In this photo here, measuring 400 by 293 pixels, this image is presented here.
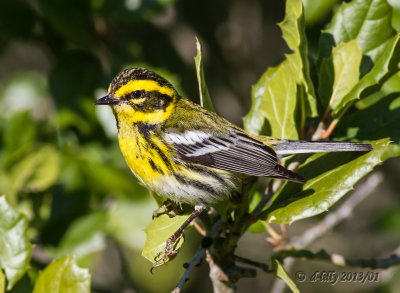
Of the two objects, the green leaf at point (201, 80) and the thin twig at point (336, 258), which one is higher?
the green leaf at point (201, 80)

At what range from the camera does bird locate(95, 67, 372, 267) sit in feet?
9.05

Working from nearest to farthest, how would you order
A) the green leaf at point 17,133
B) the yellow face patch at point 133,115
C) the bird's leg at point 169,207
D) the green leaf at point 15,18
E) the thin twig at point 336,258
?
the thin twig at point 336,258 → the bird's leg at point 169,207 → the yellow face patch at point 133,115 → the green leaf at point 17,133 → the green leaf at point 15,18

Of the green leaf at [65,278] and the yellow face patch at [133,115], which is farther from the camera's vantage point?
the yellow face patch at [133,115]

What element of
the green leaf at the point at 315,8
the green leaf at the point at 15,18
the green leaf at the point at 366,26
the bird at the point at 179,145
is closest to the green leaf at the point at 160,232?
the bird at the point at 179,145

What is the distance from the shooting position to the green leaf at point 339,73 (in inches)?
95.0

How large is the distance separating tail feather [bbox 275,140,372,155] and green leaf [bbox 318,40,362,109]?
189 mm

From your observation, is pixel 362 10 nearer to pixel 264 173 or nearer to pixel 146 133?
pixel 264 173

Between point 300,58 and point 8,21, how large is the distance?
2365 millimetres

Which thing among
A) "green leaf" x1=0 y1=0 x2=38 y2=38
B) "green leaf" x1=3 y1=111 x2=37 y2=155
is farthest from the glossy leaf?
"green leaf" x1=0 y1=0 x2=38 y2=38

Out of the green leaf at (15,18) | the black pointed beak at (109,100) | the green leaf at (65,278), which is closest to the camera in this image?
the green leaf at (65,278)

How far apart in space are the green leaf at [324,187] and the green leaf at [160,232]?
16.9 inches

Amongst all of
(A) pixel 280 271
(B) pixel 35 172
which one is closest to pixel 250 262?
(A) pixel 280 271

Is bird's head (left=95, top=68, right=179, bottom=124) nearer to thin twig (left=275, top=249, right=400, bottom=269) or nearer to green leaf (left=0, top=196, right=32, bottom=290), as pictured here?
green leaf (left=0, top=196, right=32, bottom=290)

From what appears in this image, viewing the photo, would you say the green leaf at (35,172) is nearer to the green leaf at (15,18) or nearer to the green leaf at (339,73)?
the green leaf at (15,18)
